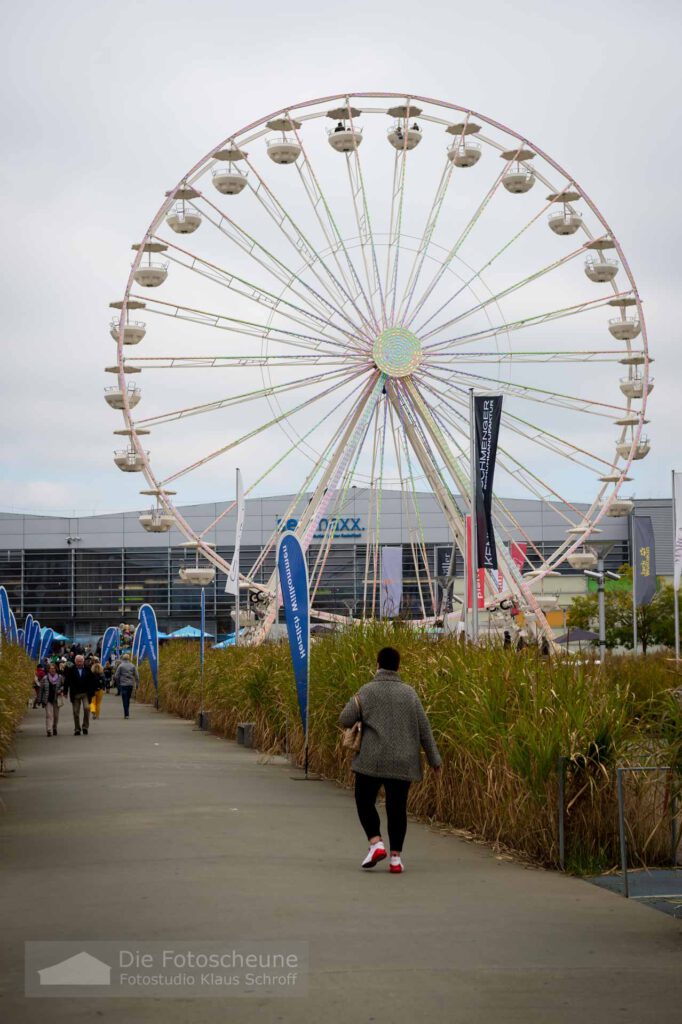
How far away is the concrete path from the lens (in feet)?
18.4

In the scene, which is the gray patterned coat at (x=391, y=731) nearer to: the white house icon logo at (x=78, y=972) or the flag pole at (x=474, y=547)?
the white house icon logo at (x=78, y=972)

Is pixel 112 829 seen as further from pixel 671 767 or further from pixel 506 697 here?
pixel 671 767

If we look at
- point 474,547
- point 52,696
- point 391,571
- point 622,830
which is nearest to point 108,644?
point 391,571

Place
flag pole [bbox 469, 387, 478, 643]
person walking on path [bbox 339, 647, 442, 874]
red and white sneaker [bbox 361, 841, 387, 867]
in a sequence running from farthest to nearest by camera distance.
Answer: flag pole [bbox 469, 387, 478, 643] < person walking on path [bbox 339, 647, 442, 874] < red and white sneaker [bbox 361, 841, 387, 867]

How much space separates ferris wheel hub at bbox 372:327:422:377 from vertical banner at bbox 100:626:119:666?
3372 centimetres

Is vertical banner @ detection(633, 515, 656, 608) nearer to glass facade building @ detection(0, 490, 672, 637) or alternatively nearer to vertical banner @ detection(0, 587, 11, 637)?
vertical banner @ detection(0, 587, 11, 637)

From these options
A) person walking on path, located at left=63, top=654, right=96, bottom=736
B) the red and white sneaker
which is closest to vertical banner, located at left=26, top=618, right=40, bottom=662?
person walking on path, located at left=63, top=654, right=96, bottom=736

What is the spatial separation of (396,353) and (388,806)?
2130cm

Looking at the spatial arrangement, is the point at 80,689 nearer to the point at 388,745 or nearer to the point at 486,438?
the point at 486,438

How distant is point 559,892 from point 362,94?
84.2 feet

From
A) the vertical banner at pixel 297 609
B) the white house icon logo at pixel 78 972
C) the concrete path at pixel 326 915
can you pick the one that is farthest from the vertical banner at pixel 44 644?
the white house icon logo at pixel 78 972

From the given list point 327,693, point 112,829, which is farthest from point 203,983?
point 327,693

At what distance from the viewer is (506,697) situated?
10.5 metres

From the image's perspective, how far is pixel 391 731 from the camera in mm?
9367
